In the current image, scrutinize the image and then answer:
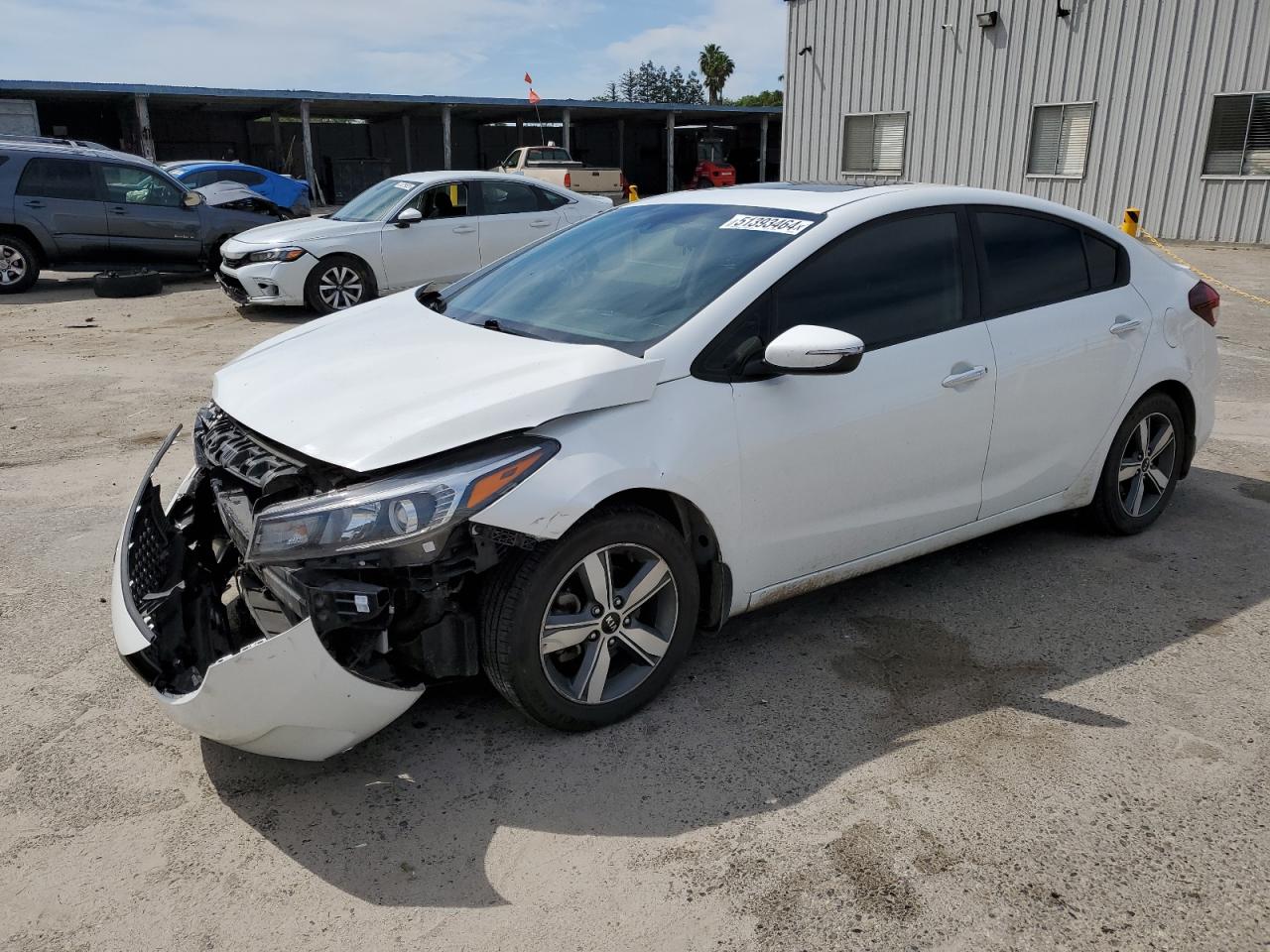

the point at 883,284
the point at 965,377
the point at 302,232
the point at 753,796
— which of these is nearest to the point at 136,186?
the point at 302,232

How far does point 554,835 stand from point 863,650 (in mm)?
1499

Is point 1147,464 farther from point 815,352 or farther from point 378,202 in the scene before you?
point 378,202

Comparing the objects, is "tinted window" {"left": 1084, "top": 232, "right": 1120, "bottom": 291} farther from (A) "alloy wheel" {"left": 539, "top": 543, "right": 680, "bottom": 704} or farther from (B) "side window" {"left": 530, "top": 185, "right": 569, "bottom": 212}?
(B) "side window" {"left": 530, "top": 185, "right": 569, "bottom": 212}

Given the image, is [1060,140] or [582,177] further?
[582,177]

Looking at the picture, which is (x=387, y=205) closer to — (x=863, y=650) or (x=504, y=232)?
(x=504, y=232)

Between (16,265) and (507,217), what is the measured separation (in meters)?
6.57

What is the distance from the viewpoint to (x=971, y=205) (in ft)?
13.1

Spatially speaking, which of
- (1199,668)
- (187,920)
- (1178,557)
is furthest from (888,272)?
(187,920)

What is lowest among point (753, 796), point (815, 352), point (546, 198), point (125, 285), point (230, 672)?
point (753, 796)

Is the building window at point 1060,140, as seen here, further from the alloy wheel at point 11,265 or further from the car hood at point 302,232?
the alloy wheel at point 11,265

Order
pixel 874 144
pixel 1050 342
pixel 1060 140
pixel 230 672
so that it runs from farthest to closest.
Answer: pixel 874 144, pixel 1060 140, pixel 1050 342, pixel 230 672

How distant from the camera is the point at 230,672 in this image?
2.54 metres

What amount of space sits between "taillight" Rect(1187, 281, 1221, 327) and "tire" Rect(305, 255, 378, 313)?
8.21 meters

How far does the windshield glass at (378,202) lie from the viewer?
11047 millimetres
